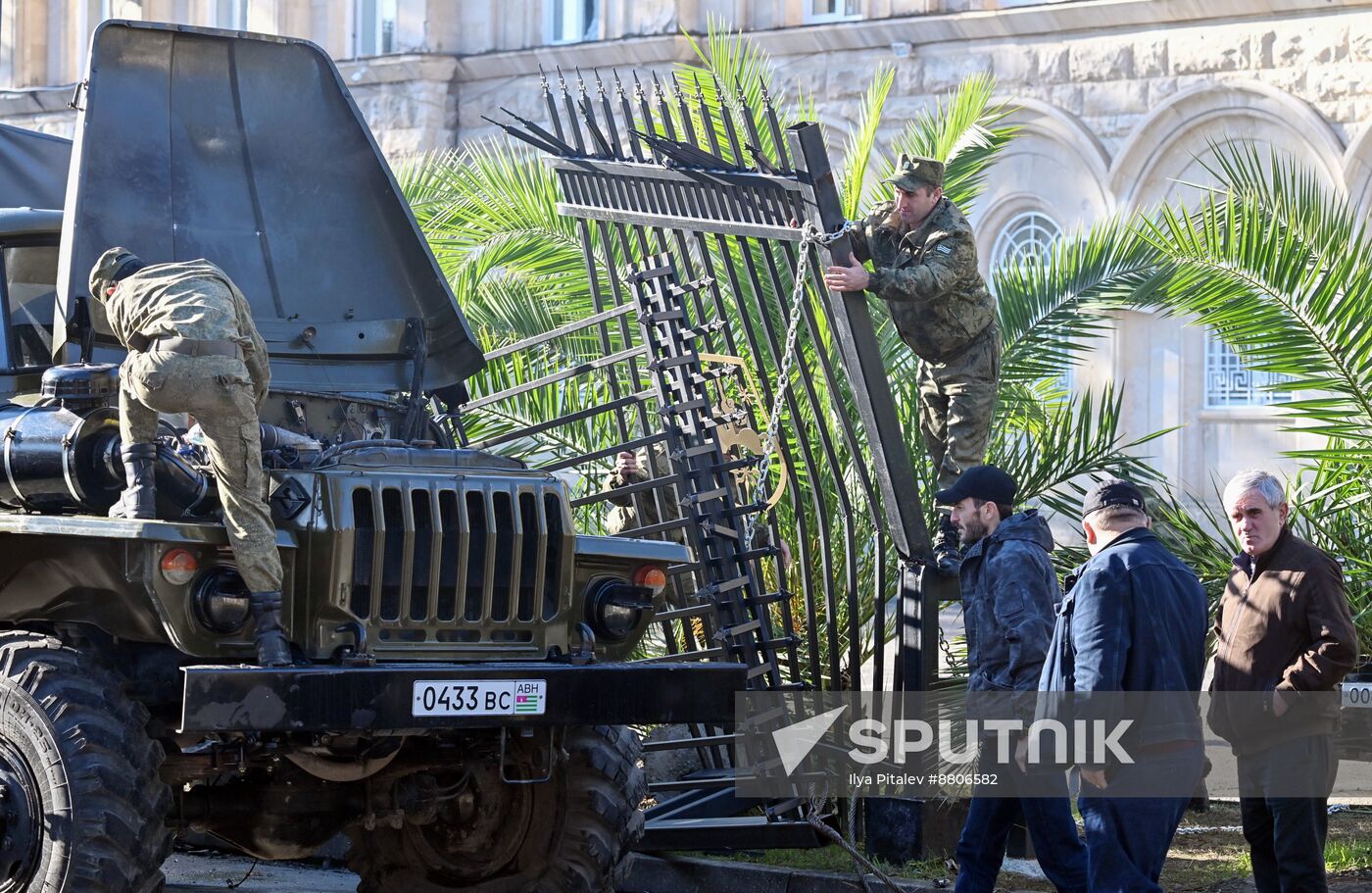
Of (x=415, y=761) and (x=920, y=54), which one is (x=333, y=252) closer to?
(x=415, y=761)

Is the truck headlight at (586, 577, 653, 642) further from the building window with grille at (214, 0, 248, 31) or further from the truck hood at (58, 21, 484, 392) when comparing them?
the building window with grille at (214, 0, 248, 31)

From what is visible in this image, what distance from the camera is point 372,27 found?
23.0 meters

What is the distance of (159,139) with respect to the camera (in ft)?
26.8

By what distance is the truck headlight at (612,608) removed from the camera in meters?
7.04

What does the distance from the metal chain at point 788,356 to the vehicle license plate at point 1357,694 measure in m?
2.74

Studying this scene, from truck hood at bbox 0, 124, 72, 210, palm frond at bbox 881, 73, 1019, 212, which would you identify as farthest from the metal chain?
truck hood at bbox 0, 124, 72, 210

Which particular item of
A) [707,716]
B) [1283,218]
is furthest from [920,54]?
[707,716]

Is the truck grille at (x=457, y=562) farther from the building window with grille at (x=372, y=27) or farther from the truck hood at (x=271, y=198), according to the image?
the building window with grille at (x=372, y=27)

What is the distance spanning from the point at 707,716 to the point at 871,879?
Answer: 1248mm

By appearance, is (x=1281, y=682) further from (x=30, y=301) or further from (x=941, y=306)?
(x=30, y=301)

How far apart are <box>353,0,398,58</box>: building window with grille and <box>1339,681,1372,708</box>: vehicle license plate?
16.0 m

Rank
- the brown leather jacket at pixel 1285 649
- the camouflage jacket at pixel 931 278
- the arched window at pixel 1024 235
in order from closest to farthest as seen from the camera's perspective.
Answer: the brown leather jacket at pixel 1285 649, the camouflage jacket at pixel 931 278, the arched window at pixel 1024 235

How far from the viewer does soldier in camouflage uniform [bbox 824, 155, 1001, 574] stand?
26.1 feet

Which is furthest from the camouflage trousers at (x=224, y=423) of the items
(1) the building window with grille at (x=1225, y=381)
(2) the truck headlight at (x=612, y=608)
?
(1) the building window with grille at (x=1225, y=381)
